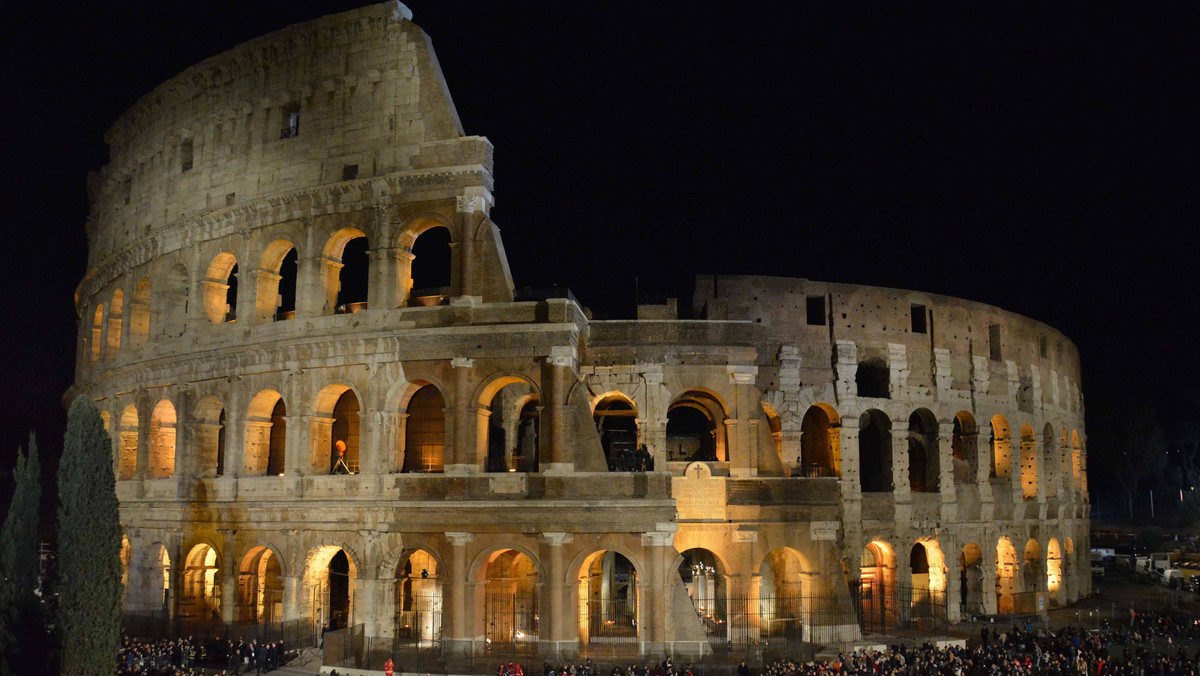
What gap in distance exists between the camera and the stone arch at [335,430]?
86.1ft

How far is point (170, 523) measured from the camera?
28062 millimetres

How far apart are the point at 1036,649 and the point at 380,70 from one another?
2413cm

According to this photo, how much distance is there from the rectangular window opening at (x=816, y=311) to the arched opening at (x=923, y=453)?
197 inches

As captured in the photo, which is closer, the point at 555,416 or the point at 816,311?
the point at 555,416

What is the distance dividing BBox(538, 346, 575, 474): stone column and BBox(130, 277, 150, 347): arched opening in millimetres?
15361

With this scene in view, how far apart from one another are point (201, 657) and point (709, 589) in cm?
1504

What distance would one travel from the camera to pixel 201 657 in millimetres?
24562

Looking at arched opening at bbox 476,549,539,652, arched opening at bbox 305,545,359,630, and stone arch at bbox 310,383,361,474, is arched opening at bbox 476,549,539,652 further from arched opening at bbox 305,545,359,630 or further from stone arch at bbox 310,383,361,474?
stone arch at bbox 310,383,361,474

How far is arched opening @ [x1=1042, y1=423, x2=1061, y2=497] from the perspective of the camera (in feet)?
128

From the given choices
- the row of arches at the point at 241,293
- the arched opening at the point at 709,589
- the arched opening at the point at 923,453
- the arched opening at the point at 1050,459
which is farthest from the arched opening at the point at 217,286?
the arched opening at the point at 1050,459

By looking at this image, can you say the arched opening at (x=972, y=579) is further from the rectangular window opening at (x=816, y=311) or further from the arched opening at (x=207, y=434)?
the arched opening at (x=207, y=434)

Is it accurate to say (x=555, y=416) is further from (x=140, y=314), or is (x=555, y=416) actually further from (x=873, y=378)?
(x=140, y=314)

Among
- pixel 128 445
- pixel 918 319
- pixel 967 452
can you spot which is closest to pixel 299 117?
pixel 128 445

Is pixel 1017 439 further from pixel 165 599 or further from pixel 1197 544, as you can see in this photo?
pixel 165 599
